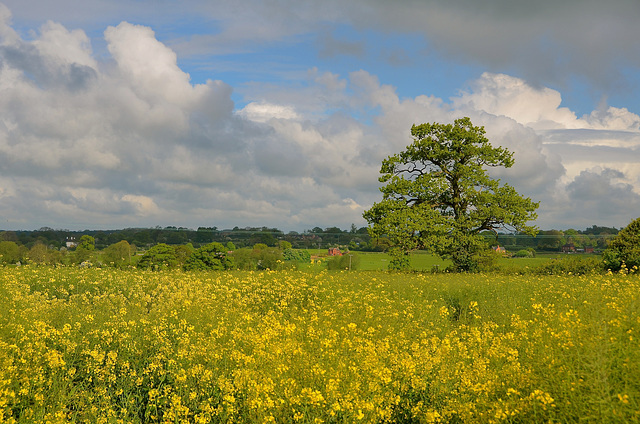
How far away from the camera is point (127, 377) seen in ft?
23.9

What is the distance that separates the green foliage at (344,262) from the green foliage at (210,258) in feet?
25.3

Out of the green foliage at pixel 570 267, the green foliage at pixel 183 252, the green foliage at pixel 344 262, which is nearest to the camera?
the green foliage at pixel 570 267

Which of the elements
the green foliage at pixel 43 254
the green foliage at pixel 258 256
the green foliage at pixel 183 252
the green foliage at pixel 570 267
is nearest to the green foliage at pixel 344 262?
the green foliage at pixel 258 256

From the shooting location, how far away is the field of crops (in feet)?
16.6

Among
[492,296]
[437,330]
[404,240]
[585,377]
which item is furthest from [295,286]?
[404,240]

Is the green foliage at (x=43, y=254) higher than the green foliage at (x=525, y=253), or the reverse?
the green foliage at (x=525, y=253)

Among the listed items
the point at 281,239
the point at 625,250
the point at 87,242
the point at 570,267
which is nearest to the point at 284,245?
the point at 281,239

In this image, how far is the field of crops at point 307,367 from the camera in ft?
16.6

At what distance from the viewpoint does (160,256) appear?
37.7 metres

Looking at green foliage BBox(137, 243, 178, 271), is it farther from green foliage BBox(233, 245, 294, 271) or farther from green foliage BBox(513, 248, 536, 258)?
green foliage BBox(513, 248, 536, 258)

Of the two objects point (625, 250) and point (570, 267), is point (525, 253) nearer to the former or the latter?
point (625, 250)

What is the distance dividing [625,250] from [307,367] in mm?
23670

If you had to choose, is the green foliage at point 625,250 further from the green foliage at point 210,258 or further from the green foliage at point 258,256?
the green foliage at point 210,258

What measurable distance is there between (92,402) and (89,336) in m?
1.77
